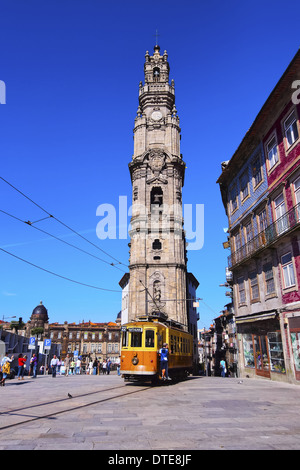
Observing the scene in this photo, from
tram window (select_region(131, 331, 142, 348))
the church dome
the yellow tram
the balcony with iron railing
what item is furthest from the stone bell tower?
the church dome

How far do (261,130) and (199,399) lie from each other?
50.7 ft

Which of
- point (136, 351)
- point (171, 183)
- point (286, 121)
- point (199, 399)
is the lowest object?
point (199, 399)

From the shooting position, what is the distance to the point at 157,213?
41594mm

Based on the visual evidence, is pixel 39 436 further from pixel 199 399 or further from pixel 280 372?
pixel 280 372

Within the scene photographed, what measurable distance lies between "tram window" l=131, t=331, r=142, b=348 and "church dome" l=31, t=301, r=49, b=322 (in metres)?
76.3

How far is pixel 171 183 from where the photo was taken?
4259 cm

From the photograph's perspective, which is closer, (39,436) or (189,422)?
(39,436)

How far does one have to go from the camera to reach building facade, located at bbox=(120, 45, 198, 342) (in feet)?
126

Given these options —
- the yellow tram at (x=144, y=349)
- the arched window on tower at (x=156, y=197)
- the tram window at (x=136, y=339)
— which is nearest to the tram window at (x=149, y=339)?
the yellow tram at (x=144, y=349)

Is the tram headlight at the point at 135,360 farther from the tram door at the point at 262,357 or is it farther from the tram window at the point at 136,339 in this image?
the tram door at the point at 262,357

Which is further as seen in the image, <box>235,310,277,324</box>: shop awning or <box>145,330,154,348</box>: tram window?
<box>235,310,277,324</box>: shop awning

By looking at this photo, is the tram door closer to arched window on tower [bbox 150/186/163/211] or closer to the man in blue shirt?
the man in blue shirt

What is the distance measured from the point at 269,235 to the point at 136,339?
899 cm
